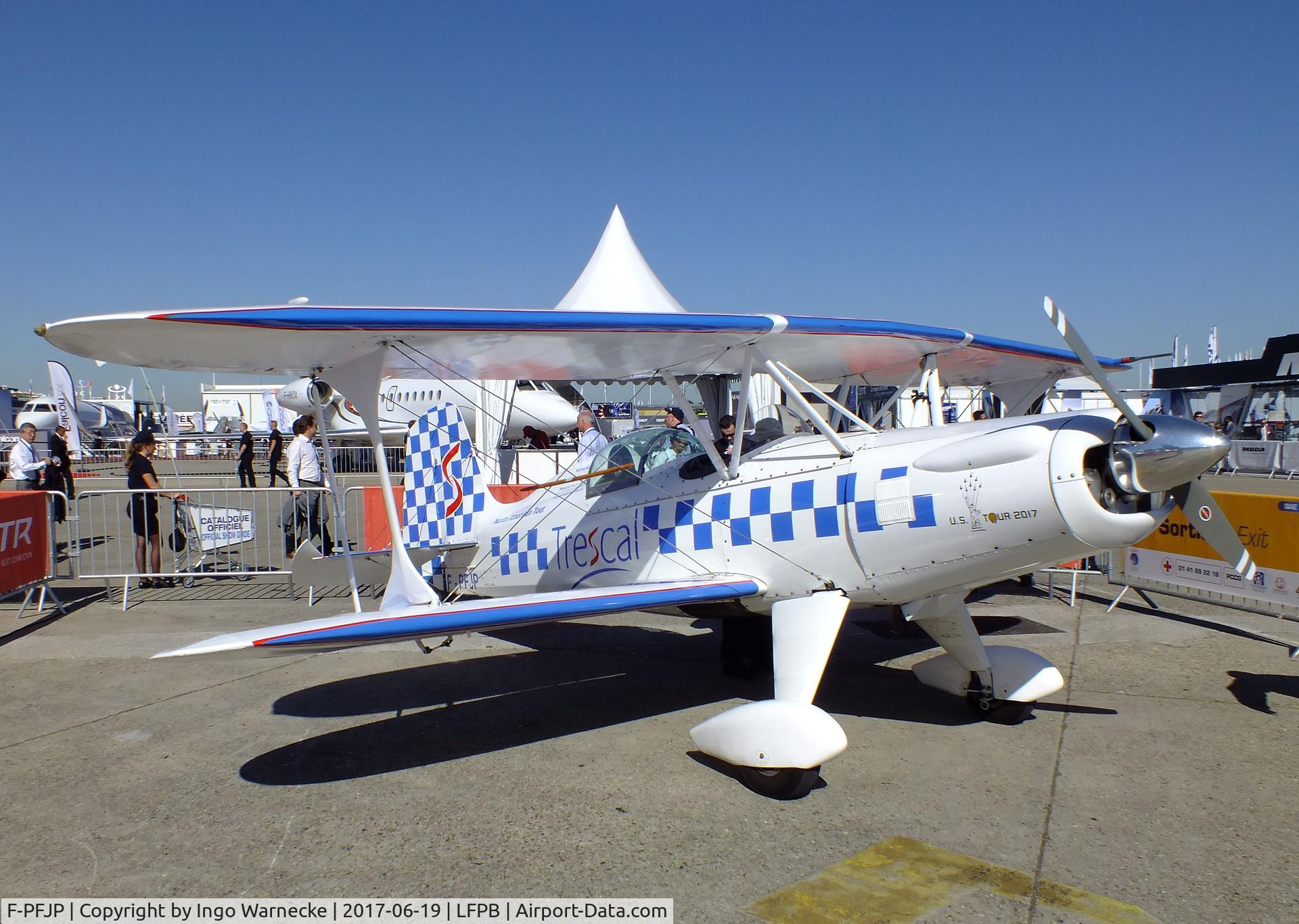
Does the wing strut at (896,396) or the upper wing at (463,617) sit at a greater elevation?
the wing strut at (896,396)

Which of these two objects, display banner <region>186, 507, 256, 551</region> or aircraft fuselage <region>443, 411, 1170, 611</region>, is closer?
aircraft fuselage <region>443, 411, 1170, 611</region>

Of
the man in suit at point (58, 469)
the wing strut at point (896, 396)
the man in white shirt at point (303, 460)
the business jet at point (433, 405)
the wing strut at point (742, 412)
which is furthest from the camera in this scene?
the business jet at point (433, 405)

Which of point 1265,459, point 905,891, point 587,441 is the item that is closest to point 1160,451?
point 905,891

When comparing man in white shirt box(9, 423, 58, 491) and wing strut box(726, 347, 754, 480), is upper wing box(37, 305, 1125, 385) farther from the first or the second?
man in white shirt box(9, 423, 58, 491)

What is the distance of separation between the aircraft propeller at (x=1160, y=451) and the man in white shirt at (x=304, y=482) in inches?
335

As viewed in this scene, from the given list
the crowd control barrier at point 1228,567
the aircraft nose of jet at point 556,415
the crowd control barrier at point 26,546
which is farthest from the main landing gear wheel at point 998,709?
the aircraft nose of jet at point 556,415

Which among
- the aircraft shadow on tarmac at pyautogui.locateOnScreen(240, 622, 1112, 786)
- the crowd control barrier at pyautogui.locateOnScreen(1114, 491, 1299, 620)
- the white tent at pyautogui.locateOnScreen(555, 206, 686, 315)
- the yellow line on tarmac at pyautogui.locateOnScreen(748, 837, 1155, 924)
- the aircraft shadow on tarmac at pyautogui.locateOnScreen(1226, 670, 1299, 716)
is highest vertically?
the white tent at pyautogui.locateOnScreen(555, 206, 686, 315)

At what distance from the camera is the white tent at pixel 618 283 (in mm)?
18422

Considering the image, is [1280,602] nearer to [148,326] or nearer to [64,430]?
[148,326]

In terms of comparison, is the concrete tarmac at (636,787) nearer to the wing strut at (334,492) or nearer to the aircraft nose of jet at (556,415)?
the wing strut at (334,492)

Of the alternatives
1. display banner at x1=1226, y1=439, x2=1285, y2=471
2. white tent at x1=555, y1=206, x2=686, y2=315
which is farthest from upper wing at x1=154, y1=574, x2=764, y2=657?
display banner at x1=1226, y1=439, x2=1285, y2=471

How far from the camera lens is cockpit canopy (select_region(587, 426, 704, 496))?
18.2ft

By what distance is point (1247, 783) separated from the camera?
151 inches

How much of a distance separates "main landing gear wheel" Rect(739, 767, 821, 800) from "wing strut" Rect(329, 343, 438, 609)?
2350mm
